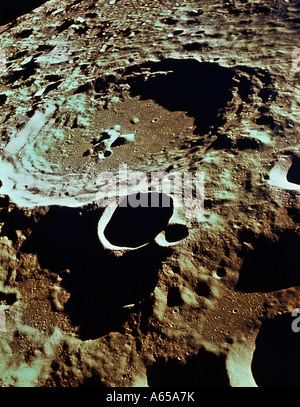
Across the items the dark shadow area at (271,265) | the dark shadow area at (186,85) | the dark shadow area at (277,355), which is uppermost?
the dark shadow area at (186,85)

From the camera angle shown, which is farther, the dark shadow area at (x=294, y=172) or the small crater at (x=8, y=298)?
the dark shadow area at (x=294, y=172)

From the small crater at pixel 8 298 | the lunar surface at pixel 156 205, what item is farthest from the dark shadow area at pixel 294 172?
the small crater at pixel 8 298

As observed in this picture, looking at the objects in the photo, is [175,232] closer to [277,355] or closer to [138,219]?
[138,219]

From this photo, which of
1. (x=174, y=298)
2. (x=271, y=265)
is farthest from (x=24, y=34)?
(x=271, y=265)

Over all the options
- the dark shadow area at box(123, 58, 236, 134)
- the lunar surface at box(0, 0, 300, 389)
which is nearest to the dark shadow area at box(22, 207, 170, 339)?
the lunar surface at box(0, 0, 300, 389)

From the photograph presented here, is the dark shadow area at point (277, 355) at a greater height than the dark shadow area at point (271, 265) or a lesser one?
lesser

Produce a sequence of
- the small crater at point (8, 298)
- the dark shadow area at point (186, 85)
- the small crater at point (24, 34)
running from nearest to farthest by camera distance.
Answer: the small crater at point (8, 298)
the dark shadow area at point (186, 85)
the small crater at point (24, 34)

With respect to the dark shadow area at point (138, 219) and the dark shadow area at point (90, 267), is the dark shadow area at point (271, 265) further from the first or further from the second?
the dark shadow area at point (138, 219)
